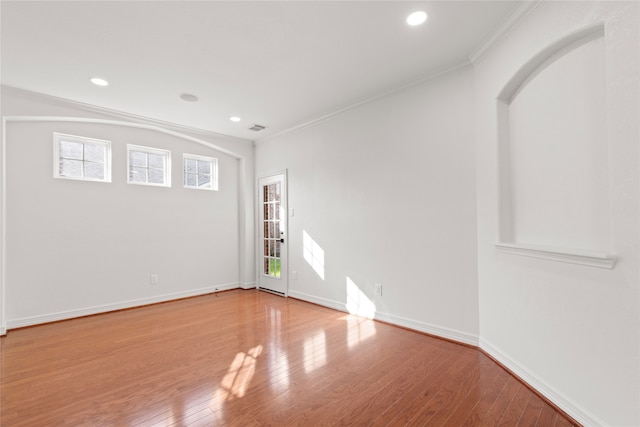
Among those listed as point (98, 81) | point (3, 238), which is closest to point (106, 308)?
point (3, 238)

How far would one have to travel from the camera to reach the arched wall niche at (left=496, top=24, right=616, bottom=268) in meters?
1.83

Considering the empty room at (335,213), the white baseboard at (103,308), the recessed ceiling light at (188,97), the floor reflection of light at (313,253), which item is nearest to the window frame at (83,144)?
the empty room at (335,213)

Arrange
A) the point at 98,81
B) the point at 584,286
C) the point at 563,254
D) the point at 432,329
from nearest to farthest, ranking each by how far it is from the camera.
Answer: the point at 584,286
the point at 563,254
the point at 432,329
the point at 98,81

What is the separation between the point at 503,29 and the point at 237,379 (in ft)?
11.8

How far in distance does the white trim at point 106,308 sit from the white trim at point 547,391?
14.7ft

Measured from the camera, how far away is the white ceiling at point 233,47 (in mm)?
2283

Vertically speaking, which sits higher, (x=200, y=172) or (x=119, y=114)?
(x=119, y=114)

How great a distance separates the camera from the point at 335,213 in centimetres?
436

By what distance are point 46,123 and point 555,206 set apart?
18.6 feet

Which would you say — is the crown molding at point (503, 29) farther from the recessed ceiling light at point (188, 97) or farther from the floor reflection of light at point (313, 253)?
the recessed ceiling light at point (188, 97)

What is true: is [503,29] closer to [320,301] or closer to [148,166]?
[320,301]

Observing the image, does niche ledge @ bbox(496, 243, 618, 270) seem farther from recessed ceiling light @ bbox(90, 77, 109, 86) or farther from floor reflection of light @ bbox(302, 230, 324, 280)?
recessed ceiling light @ bbox(90, 77, 109, 86)

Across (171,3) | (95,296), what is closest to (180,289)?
(95,296)

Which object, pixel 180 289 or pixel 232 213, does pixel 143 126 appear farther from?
pixel 180 289
